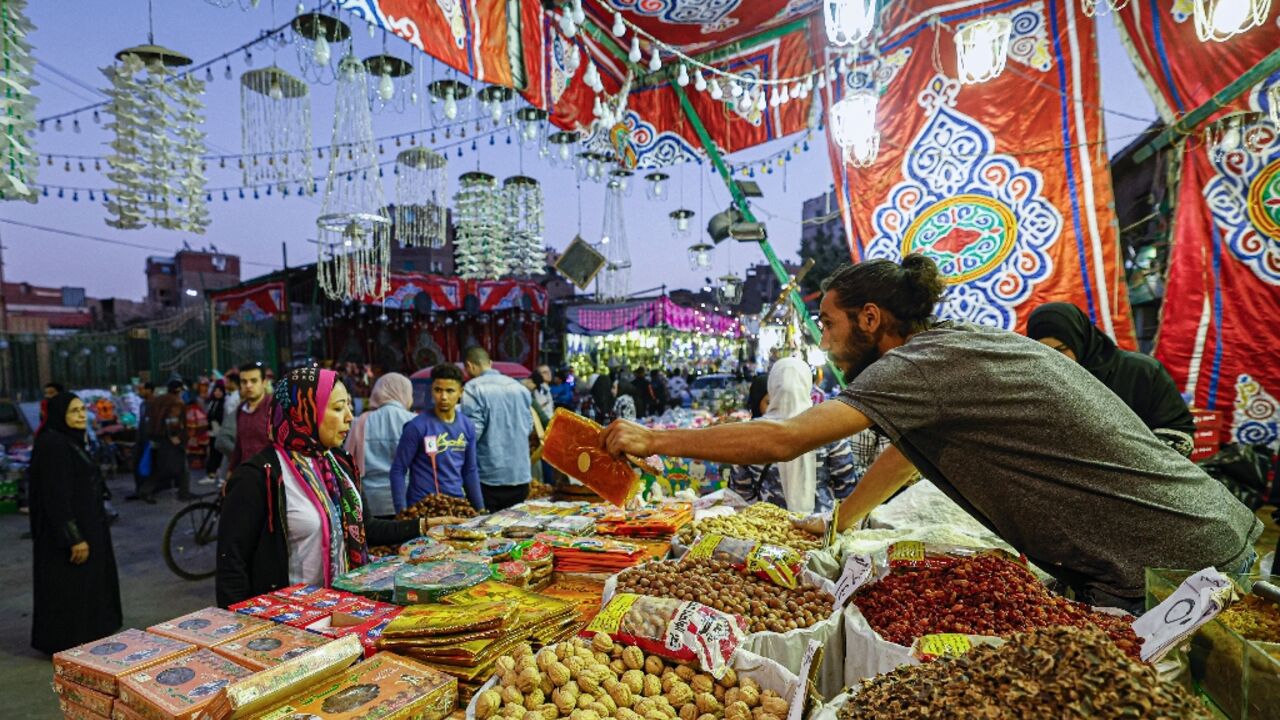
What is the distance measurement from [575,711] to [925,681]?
25.5 inches

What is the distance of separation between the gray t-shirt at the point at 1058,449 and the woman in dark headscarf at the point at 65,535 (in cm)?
483

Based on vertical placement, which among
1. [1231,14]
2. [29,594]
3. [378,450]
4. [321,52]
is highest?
[321,52]

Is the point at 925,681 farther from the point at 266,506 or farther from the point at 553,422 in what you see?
the point at 266,506

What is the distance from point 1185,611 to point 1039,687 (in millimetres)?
370

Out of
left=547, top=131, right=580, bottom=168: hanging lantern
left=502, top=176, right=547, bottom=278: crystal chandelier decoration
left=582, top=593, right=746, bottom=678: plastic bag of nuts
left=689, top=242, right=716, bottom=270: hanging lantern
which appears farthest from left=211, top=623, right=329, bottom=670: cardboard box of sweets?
left=689, top=242, right=716, bottom=270: hanging lantern

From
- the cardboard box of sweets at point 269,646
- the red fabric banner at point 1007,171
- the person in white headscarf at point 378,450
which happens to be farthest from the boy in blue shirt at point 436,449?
the red fabric banner at point 1007,171

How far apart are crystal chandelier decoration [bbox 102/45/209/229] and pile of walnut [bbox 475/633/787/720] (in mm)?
5860

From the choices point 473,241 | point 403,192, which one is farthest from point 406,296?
point 403,192

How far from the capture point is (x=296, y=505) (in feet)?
7.41

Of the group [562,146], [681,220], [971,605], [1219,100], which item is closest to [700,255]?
[681,220]

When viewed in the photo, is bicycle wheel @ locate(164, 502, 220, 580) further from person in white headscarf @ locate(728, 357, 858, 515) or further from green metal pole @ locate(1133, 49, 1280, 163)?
green metal pole @ locate(1133, 49, 1280, 163)

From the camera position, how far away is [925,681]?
104 centimetres

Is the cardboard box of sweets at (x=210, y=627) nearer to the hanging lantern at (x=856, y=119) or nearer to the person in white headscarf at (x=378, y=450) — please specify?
the person in white headscarf at (x=378, y=450)

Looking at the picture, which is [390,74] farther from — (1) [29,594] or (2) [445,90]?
(1) [29,594]
